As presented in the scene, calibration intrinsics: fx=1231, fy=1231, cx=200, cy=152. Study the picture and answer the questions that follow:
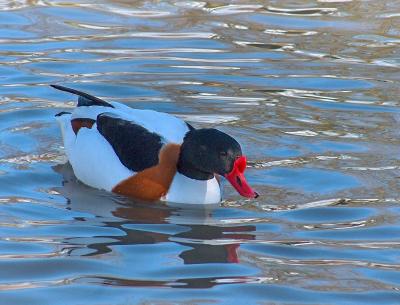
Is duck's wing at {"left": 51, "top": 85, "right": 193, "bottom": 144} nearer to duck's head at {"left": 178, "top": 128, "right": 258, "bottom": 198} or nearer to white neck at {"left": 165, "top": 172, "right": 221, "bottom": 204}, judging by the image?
duck's head at {"left": 178, "top": 128, "right": 258, "bottom": 198}

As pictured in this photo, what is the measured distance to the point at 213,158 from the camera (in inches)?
349

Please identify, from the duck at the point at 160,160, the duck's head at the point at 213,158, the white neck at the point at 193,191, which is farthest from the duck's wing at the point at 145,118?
the white neck at the point at 193,191

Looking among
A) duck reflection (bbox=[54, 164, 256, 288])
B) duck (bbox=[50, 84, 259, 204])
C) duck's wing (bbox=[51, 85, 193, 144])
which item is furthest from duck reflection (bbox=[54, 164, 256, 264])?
duck's wing (bbox=[51, 85, 193, 144])

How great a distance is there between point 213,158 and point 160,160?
17.7 inches

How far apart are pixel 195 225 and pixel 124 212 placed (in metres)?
0.57

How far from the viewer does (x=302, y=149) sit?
1009 cm

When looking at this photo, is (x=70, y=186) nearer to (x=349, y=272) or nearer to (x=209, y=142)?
(x=209, y=142)

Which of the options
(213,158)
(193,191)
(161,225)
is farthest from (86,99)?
(161,225)

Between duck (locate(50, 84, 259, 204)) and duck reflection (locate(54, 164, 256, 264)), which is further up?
duck (locate(50, 84, 259, 204))

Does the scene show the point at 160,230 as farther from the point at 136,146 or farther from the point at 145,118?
the point at 145,118

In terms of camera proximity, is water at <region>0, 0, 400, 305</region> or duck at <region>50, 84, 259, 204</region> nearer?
water at <region>0, 0, 400, 305</region>

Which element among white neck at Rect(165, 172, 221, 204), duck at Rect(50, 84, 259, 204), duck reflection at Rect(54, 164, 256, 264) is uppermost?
duck at Rect(50, 84, 259, 204)

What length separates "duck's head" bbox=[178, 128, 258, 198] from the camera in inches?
344

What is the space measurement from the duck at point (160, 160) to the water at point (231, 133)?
14cm
